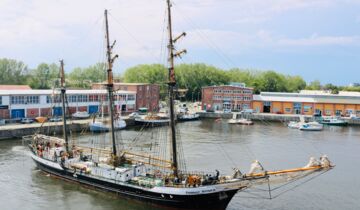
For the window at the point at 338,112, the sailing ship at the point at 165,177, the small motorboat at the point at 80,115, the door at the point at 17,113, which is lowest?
the sailing ship at the point at 165,177

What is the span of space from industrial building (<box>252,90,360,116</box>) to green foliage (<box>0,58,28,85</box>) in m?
61.0

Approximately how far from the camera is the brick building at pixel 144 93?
84.8 meters

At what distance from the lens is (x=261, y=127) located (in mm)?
71312

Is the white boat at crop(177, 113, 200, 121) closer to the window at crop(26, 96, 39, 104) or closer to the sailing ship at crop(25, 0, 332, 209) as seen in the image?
the window at crop(26, 96, 39, 104)

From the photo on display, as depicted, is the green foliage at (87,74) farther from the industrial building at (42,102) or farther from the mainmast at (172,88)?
the mainmast at (172,88)

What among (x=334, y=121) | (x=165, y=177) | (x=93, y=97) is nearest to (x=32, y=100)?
(x=93, y=97)

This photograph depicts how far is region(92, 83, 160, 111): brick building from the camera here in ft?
278

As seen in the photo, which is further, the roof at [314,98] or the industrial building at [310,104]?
the roof at [314,98]

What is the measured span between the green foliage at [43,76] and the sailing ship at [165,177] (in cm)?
7598

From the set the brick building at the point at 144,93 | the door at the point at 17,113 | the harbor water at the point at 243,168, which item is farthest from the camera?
the brick building at the point at 144,93

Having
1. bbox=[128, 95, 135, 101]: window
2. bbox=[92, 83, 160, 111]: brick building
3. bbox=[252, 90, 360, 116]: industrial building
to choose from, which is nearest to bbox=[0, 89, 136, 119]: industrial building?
bbox=[128, 95, 135, 101]: window

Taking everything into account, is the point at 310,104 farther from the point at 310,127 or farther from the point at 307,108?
the point at 310,127

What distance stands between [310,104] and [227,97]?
17879 millimetres

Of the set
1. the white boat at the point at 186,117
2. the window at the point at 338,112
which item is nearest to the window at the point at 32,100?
the white boat at the point at 186,117
